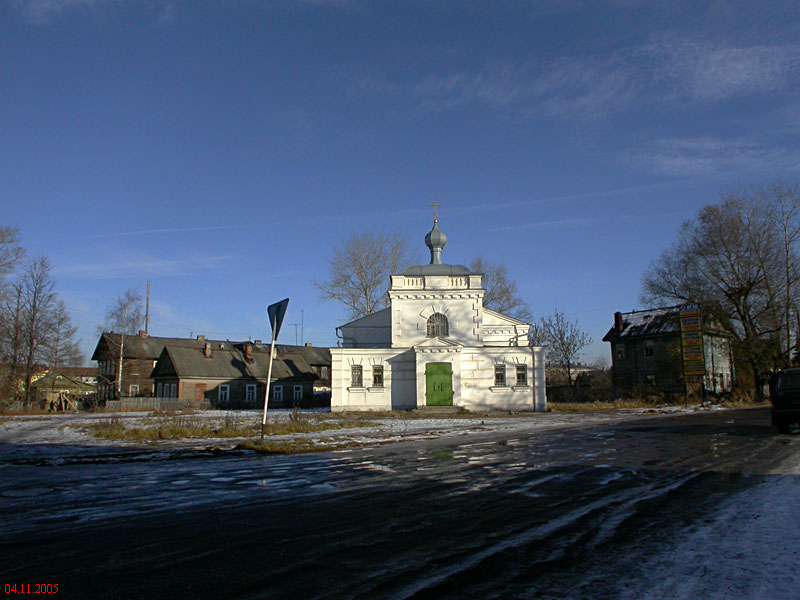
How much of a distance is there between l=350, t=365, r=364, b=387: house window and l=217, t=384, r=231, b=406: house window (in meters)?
22.3

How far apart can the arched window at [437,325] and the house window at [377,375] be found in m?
3.95

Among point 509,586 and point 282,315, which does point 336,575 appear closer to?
point 509,586

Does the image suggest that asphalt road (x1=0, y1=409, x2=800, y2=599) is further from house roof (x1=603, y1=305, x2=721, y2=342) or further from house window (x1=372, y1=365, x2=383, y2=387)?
house roof (x1=603, y1=305, x2=721, y2=342)

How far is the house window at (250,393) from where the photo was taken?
56.3m

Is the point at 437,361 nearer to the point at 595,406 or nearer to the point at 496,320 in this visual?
the point at 496,320

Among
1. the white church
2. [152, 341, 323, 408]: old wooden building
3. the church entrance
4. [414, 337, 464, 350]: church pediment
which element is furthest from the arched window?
[152, 341, 323, 408]: old wooden building

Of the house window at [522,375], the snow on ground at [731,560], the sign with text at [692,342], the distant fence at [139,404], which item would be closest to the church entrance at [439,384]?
the house window at [522,375]

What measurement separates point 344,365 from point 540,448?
24.4 meters

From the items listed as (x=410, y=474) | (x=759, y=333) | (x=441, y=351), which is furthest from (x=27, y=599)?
(x=759, y=333)

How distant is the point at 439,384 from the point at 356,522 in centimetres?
3024

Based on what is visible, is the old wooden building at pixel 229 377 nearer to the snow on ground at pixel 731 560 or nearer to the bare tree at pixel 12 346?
the bare tree at pixel 12 346

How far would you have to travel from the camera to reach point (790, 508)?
6.66m

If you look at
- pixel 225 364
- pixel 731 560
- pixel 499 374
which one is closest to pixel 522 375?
pixel 499 374

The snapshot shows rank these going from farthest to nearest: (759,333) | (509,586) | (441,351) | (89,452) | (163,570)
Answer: (759,333)
(441,351)
(89,452)
(163,570)
(509,586)
